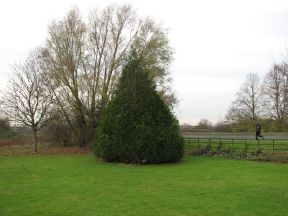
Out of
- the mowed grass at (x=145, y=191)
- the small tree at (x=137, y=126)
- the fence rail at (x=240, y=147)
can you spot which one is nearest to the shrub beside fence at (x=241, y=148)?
the fence rail at (x=240, y=147)

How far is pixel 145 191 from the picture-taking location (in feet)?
44.3

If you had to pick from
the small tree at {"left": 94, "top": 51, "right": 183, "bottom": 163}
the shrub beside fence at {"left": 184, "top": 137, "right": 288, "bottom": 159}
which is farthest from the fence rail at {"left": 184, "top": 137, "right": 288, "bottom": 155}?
the small tree at {"left": 94, "top": 51, "right": 183, "bottom": 163}

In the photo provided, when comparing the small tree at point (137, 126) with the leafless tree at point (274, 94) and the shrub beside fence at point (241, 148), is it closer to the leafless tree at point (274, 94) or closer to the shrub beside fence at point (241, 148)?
the shrub beside fence at point (241, 148)

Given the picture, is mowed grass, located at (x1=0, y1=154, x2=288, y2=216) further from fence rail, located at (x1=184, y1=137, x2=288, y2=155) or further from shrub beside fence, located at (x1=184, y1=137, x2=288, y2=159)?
fence rail, located at (x1=184, y1=137, x2=288, y2=155)

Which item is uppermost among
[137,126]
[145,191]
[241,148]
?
[137,126]

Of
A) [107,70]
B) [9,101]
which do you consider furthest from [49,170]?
[107,70]

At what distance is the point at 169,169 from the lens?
67.3ft

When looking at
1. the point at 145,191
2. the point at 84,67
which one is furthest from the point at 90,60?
the point at 145,191

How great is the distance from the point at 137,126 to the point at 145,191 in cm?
1015

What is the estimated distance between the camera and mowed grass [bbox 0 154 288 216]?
10586 mm

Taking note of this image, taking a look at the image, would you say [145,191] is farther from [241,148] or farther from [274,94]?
[274,94]

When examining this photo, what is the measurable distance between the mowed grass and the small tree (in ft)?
10.3

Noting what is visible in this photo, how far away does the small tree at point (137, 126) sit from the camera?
76.6 feet

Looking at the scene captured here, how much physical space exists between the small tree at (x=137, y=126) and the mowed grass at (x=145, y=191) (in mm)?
3139
